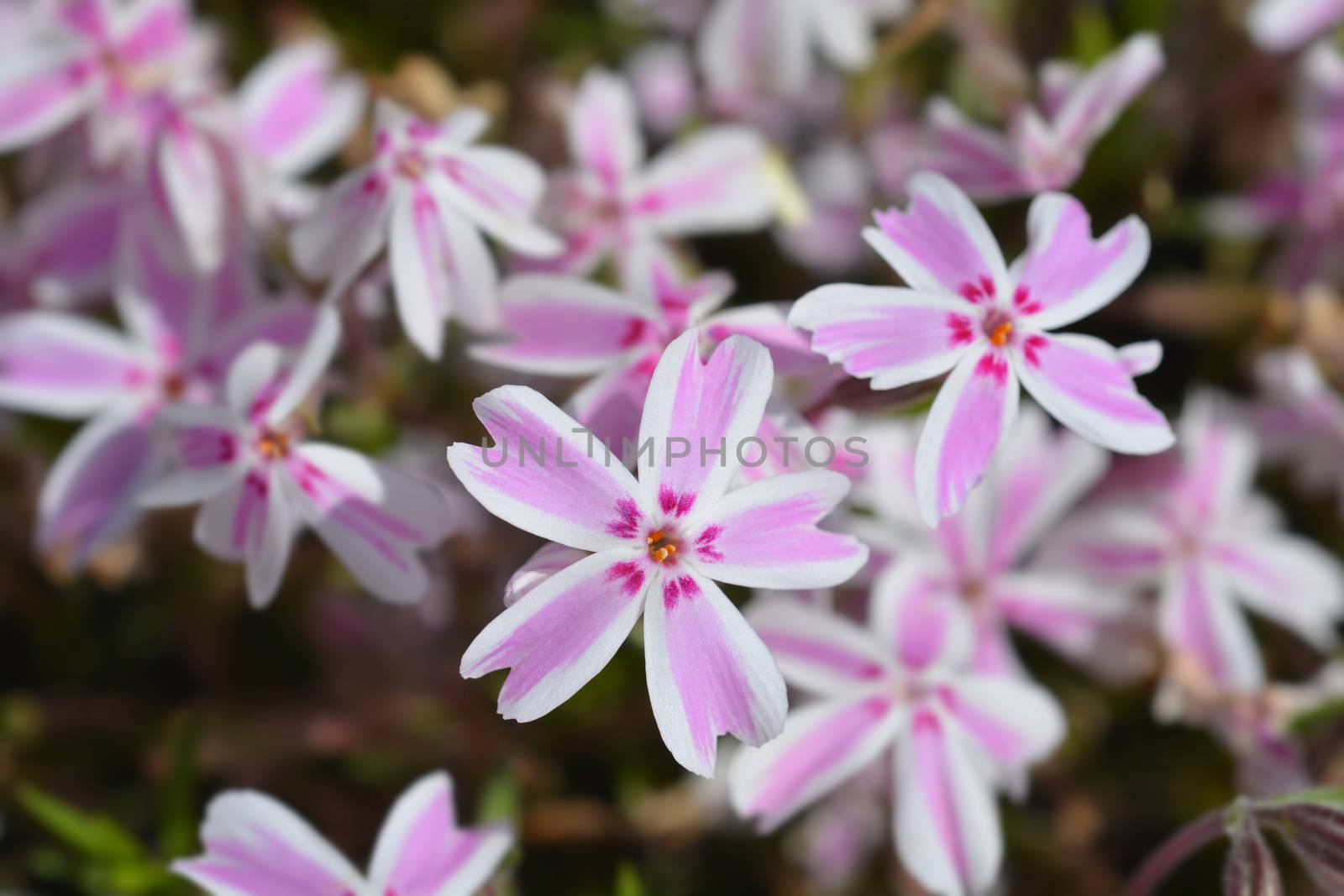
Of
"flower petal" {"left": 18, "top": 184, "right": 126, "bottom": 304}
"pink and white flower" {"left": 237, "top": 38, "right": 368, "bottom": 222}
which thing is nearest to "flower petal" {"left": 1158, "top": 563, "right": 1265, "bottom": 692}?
"pink and white flower" {"left": 237, "top": 38, "right": 368, "bottom": 222}

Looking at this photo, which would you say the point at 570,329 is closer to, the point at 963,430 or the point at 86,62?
the point at 963,430

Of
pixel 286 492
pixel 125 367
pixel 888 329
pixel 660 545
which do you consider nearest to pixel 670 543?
pixel 660 545

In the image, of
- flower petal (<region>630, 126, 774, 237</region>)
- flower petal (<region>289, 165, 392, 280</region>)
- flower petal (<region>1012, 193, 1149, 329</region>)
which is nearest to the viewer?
flower petal (<region>1012, 193, 1149, 329</region>)

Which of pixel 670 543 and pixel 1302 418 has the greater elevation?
pixel 1302 418

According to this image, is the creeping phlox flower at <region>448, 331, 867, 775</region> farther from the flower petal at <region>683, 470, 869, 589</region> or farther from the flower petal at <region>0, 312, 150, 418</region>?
the flower petal at <region>0, 312, 150, 418</region>

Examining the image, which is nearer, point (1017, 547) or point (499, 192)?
point (499, 192)

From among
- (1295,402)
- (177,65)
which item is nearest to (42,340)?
(177,65)
